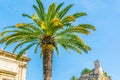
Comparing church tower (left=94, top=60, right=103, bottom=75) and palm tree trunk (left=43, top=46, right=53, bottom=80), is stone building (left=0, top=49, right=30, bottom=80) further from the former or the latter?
church tower (left=94, top=60, right=103, bottom=75)

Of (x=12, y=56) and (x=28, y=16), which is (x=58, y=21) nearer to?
(x=28, y=16)

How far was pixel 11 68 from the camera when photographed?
129 feet

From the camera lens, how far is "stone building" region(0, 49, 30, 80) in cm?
3779

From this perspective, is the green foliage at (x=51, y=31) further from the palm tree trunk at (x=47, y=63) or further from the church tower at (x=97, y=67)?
the church tower at (x=97, y=67)

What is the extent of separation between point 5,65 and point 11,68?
1.12m

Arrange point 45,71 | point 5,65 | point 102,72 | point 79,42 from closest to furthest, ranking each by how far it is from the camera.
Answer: point 45,71
point 79,42
point 5,65
point 102,72

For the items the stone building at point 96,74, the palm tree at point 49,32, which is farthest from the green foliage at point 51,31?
the stone building at point 96,74

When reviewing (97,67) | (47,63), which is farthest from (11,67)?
(97,67)

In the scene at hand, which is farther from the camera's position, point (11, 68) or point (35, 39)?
point (11, 68)

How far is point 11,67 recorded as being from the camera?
3934 centimetres

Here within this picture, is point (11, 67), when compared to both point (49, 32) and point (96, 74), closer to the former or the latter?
point (49, 32)

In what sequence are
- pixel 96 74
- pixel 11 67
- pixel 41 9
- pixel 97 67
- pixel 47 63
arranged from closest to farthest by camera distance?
pixel 47 63, pixel 41 9, pixel 11 67, pixel 96 74, pixel 97 67

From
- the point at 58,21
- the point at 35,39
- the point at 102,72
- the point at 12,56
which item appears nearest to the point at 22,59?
the point at 12,56

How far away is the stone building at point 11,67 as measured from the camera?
37787 mm
